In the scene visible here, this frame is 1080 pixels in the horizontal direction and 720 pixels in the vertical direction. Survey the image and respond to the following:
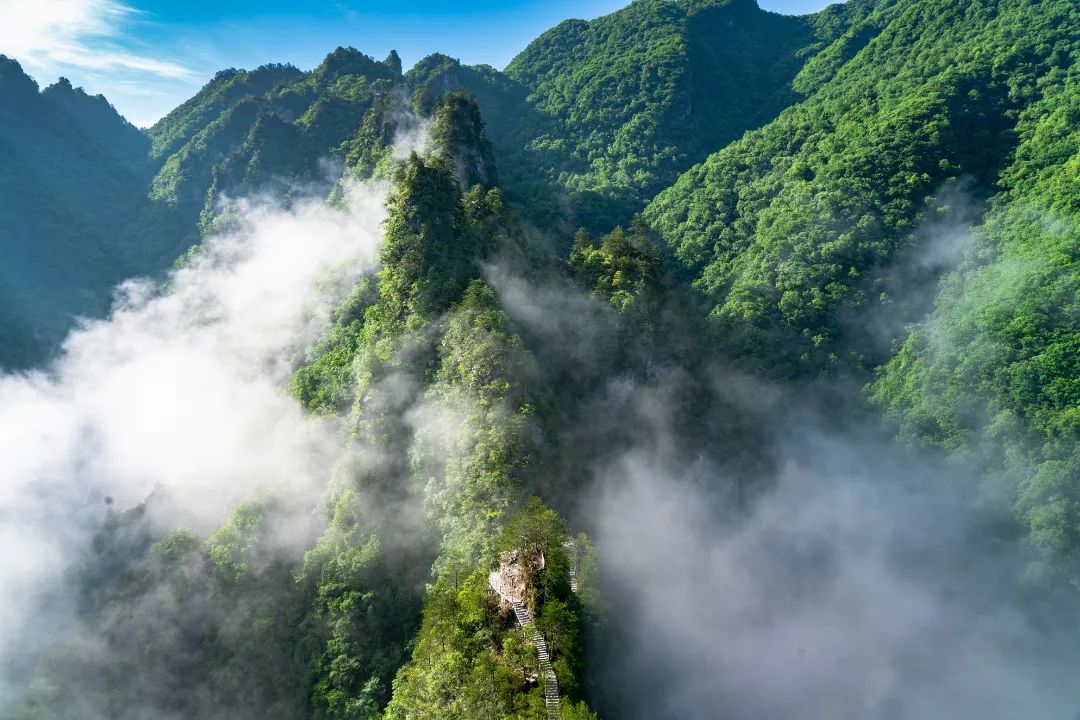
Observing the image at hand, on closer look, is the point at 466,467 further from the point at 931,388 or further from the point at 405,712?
the point at 931,388

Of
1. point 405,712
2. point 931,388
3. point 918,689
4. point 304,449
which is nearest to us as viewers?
point 405,712

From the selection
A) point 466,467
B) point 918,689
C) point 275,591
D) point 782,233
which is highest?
point 782,233

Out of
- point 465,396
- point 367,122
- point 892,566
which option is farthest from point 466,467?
point 367,122

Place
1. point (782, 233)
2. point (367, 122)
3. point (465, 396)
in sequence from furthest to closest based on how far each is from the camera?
point (367, 122), point (782, 233), point (465, 396)

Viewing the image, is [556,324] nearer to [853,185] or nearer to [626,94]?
[853,185]

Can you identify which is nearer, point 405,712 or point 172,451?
point 405,712

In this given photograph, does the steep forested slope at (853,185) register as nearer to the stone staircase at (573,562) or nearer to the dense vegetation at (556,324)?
the dense vegetation at (556,324)

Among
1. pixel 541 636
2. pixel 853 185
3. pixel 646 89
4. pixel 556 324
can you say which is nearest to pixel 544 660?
pixel 541 636

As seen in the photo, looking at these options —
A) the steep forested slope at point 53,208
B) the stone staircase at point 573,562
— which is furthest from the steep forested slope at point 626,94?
the steep forested slope at point 53,208

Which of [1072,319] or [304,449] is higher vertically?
[1072,319]
